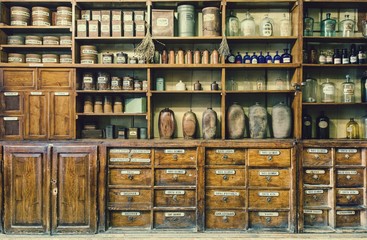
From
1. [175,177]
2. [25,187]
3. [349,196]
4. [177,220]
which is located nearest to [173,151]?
[175,177]

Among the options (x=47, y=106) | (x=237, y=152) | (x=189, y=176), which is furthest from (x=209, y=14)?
(x=47, y=106)

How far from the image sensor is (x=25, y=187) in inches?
124

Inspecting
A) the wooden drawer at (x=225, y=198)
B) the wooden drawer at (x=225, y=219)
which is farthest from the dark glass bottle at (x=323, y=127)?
the wooden drawer at (x=225, y=219)

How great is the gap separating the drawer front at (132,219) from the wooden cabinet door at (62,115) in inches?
35.8

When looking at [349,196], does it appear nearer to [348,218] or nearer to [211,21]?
[348,218]

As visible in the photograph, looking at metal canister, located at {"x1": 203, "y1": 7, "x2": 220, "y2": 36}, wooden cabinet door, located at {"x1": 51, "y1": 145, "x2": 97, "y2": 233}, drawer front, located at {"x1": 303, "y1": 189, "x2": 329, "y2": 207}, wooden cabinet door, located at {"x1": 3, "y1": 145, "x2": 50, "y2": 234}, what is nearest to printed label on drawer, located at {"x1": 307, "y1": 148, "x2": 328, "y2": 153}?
drawer front, located at {"x1": 303, "y1": 189, "x2": 329, "y2": 207}

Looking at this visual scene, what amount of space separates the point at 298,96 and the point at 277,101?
385mm

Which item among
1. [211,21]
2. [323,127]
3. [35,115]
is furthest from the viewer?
[323,127]

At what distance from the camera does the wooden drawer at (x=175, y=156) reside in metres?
3.18

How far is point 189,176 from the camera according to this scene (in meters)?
3.18

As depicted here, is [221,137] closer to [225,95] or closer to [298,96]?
[225,95]

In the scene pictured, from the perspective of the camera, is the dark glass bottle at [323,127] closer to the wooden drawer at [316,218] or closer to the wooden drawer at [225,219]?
the wooden drawer at [316,218]

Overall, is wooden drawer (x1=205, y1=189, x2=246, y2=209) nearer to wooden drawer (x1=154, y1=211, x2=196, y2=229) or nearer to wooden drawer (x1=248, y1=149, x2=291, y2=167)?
wooden drawer (x1=154, y1=211, x2=196, y2=229)

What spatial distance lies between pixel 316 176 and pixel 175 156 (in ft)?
4.47
